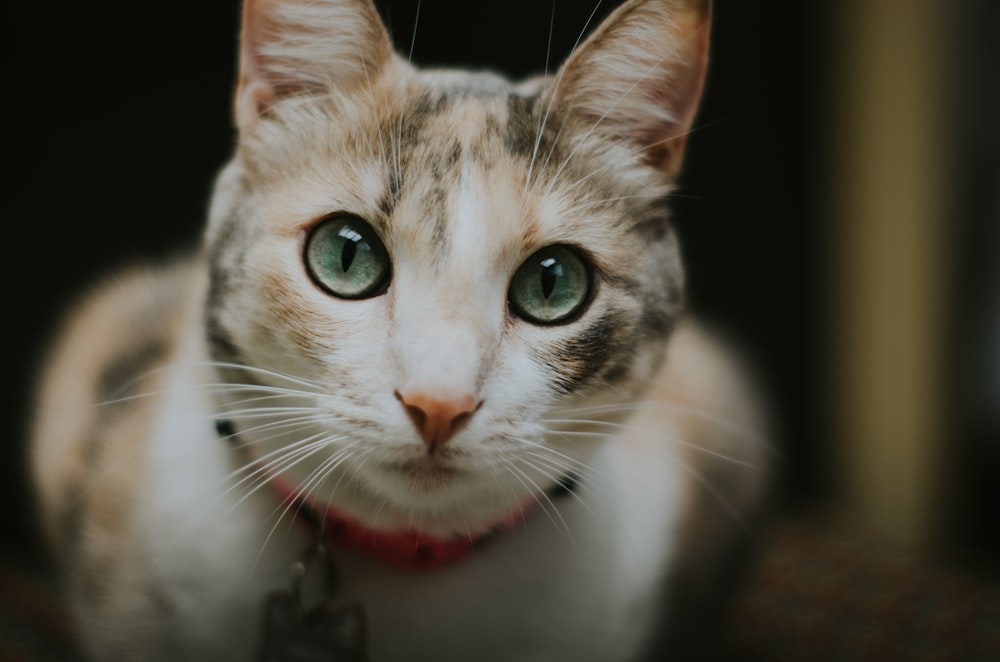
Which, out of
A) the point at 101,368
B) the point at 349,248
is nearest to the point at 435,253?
the point at 349,248

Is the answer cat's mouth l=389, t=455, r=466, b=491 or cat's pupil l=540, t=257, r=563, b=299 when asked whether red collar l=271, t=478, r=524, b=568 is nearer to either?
cat's mouth l=389, t=455, r=466, b=491

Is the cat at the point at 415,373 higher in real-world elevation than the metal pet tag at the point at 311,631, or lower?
higher

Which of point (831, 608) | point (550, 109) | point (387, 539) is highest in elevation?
point (550, 109)

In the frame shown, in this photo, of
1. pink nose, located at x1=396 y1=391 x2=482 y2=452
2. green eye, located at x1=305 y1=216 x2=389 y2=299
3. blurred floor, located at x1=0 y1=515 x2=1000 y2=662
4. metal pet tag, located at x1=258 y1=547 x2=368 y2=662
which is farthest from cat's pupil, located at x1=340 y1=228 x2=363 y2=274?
blurred floor, located at x1=0 y1=515 x2=1000 y2=662

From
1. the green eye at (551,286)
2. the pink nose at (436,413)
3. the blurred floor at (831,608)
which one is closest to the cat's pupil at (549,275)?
the green eye at (551,286)

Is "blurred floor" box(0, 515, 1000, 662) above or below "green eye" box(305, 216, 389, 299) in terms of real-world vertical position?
below

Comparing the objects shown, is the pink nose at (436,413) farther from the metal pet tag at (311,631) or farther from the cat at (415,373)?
the metal pet tag at (311,631)

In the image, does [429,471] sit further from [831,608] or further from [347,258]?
[831,608]
